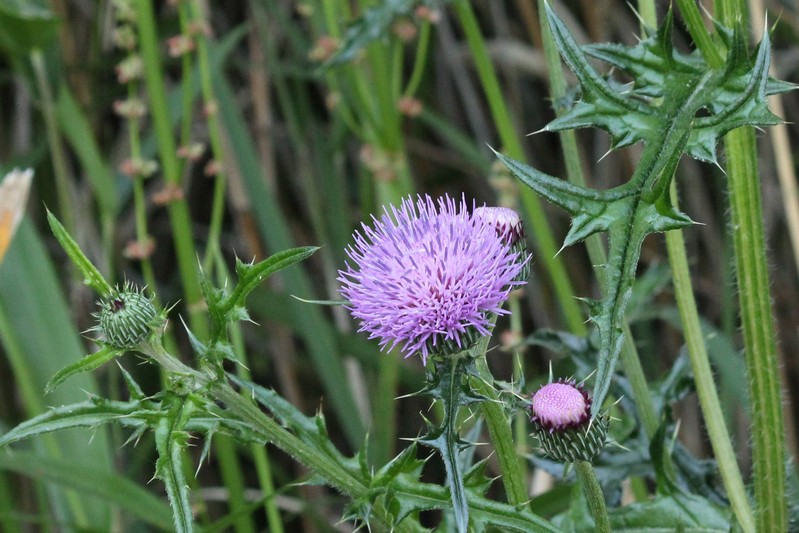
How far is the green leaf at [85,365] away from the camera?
1237 millimetres

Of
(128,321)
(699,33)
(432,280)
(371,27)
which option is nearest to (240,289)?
(128,321)

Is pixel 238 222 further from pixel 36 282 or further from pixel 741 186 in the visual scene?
pixel 741 186

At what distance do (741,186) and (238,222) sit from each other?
219cm

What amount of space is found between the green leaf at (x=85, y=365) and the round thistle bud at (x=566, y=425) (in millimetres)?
576

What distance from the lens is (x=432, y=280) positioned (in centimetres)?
134

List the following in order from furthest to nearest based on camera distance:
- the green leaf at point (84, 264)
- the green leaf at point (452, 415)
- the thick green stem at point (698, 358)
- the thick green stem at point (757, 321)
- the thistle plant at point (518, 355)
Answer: the thick green stem at point (698, 358)
the thick green stem at point (757, 321)
the green leaf at point (84, 264)
the thistle plant at point (518, 355)
the green leaf at point (452, 415)

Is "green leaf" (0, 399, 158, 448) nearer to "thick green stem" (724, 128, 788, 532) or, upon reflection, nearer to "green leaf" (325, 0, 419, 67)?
"thick green stem" (724, 128, 788, 532)

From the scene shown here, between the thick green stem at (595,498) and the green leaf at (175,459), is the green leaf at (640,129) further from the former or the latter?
the green leaf at (175,459)

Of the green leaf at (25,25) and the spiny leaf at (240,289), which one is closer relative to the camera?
the spiny leaf at (240,289)

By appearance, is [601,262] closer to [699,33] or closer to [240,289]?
[699,33]

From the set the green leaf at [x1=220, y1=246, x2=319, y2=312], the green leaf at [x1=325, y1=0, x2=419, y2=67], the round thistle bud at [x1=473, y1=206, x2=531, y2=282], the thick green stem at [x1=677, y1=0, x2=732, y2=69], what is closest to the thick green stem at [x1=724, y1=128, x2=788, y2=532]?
the thick green stem at [x1=677, y1=0, x2=732, y2=69]

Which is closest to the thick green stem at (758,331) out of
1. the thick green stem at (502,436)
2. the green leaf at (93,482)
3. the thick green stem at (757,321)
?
the thick green stem at (757,321)

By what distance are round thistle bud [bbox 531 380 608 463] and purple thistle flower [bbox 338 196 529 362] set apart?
5.1 inches

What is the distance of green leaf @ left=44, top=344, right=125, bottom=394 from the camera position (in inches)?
48.7
